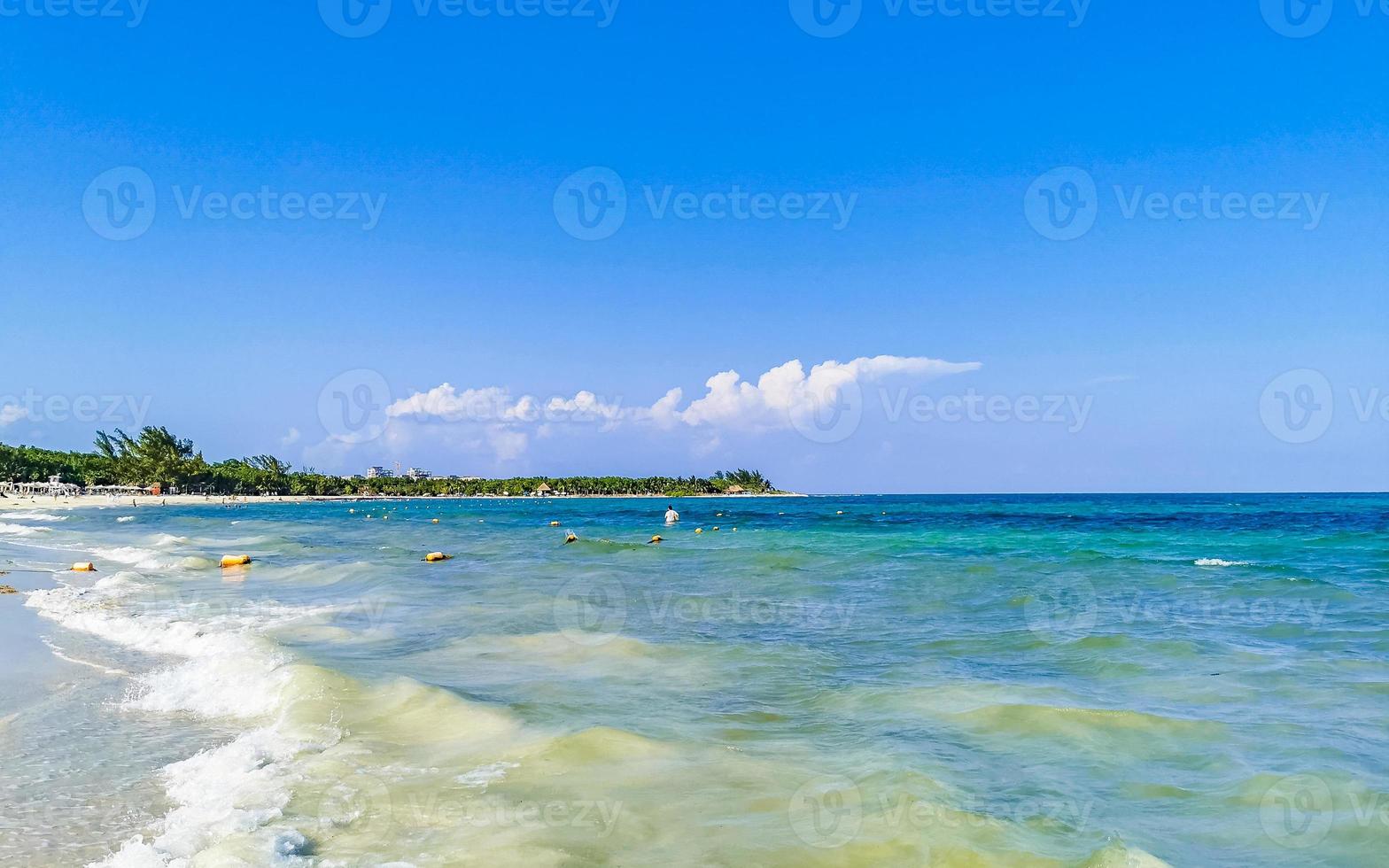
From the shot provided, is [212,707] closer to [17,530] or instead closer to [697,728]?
[697,728]

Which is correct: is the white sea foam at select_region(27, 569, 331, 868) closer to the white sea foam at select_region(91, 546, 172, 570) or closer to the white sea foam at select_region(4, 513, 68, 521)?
the white sea foam at select_region(91, 546, 172, 570)

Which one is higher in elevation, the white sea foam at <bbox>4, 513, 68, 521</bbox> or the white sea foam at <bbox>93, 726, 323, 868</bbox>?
the white sea foam at <bbox>93, 726, 323, 868</bbox>

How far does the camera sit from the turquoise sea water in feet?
19.7

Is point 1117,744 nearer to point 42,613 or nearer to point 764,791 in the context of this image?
point 764,791

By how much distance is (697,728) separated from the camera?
29.2 feet

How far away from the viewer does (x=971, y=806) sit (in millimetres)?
6680

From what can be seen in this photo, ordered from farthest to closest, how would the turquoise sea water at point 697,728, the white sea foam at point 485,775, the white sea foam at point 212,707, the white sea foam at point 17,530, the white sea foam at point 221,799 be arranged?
the white sea foam at point 17,530, the white sea foam at point 485,775, the turquoise sea water at point 697,728, the white sea foam at point 212,707, the white sea foam at point 221,799

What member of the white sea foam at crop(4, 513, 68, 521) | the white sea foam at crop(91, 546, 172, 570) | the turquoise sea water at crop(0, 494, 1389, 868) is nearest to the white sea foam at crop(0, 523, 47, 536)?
the white sea foam at crop(4, 513, 68, 521)

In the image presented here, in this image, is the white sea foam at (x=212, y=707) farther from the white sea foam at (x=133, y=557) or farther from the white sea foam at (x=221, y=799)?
the white sea foam at (x=133, y=557)

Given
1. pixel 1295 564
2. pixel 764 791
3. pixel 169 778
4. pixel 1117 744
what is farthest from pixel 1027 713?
pixel 1295 564

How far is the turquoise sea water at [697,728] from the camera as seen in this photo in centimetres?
601

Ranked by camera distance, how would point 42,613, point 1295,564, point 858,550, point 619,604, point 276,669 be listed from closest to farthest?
point 276,669 → point 42,613 → point 619,604 → point 1295,564 → point 858,550

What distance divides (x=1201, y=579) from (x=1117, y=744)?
60.2 feet

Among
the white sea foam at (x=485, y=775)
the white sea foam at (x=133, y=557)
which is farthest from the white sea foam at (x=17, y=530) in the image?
the white sea foam at (x=485, y=775)
